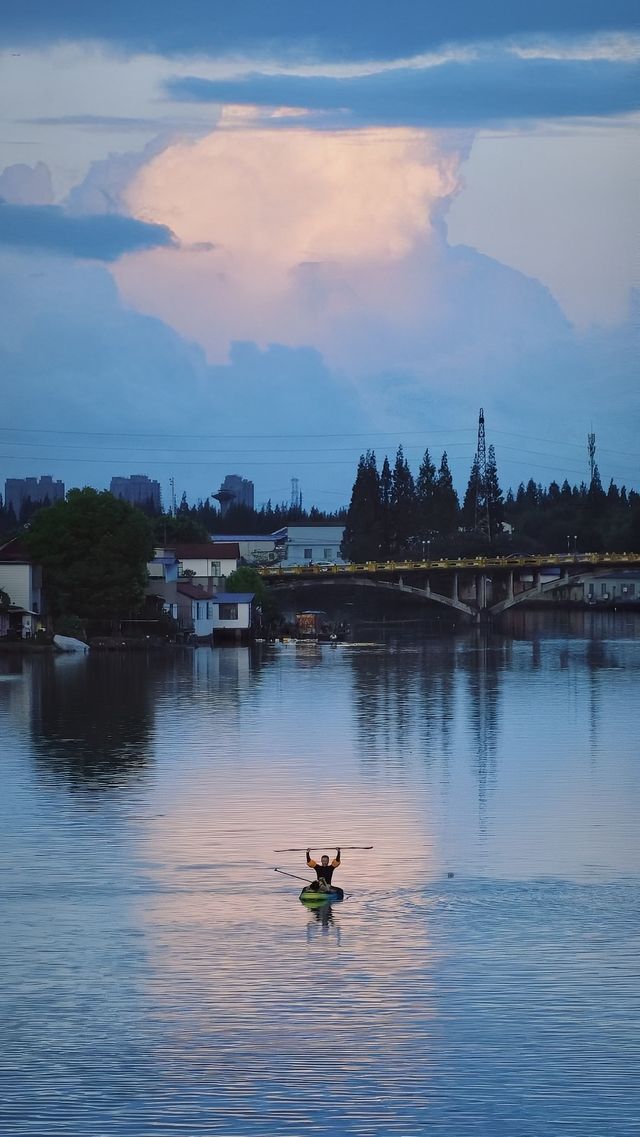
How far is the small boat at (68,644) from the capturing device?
89.7m

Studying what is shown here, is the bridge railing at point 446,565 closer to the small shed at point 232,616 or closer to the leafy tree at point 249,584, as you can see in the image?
the leafy tree at point 249,584

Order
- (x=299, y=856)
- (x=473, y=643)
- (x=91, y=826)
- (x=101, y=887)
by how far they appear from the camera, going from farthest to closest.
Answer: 1. (x=473, y=643)
2. (x=91, y=826)
3. (x=299, y=856)
4. (x=101, y=887)

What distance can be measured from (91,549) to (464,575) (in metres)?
66.5

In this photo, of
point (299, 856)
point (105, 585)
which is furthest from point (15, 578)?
point (299, 856)

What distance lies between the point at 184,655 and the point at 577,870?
68858 mm

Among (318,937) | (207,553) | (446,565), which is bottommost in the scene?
(318,937)

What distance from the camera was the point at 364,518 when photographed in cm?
19200

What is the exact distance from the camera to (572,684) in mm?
71625

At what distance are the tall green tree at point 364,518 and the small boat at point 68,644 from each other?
330 ft

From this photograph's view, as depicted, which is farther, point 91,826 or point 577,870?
point 91,826

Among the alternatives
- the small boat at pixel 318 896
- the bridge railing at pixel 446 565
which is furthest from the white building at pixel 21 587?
Result: the small boat at pixel 318 896

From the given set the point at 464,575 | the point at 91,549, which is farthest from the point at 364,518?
the point at 91,549

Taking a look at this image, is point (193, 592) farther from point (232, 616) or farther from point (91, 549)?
point (91, 549)

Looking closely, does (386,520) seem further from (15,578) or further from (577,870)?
(577,870)
